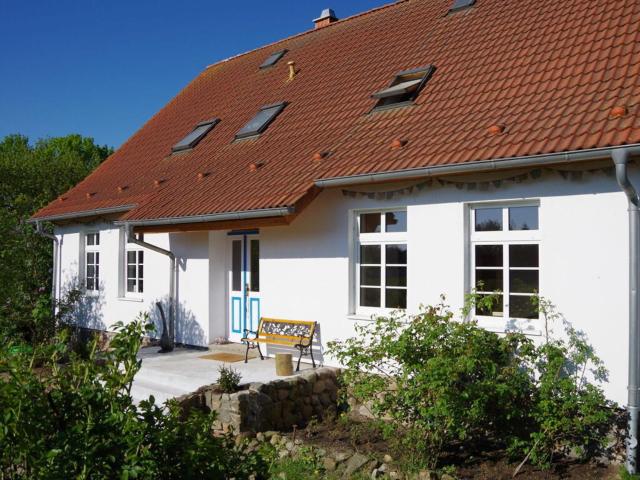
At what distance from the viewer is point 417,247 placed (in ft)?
27.6

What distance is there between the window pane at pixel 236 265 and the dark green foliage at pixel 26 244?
12.0ft

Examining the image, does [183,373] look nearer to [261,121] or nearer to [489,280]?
[489,280]

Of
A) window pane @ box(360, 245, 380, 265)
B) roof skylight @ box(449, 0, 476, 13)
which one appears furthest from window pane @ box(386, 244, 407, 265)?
roof skylight @ box(449, 0, 476, 13)

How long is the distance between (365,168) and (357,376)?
2845mm

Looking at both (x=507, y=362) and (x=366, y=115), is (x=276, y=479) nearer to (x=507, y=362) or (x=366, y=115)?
(x=507, y=362)

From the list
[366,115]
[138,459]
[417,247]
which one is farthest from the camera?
[366,115]

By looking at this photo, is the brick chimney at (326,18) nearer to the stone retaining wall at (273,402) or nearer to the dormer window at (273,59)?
the dormer window at (273,59)

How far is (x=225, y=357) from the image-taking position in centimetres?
1088

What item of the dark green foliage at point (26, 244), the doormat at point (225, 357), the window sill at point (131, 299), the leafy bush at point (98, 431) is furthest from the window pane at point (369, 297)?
the window sill at point (131, 299)

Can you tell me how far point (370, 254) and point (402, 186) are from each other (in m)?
1.20

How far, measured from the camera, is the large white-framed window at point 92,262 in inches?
591

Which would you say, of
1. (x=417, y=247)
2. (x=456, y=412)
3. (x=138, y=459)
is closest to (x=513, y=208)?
(x=417, y=247)

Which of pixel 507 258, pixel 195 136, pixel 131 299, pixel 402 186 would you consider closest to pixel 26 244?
pixel 131 299

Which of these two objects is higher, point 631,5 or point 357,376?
point 631,5
